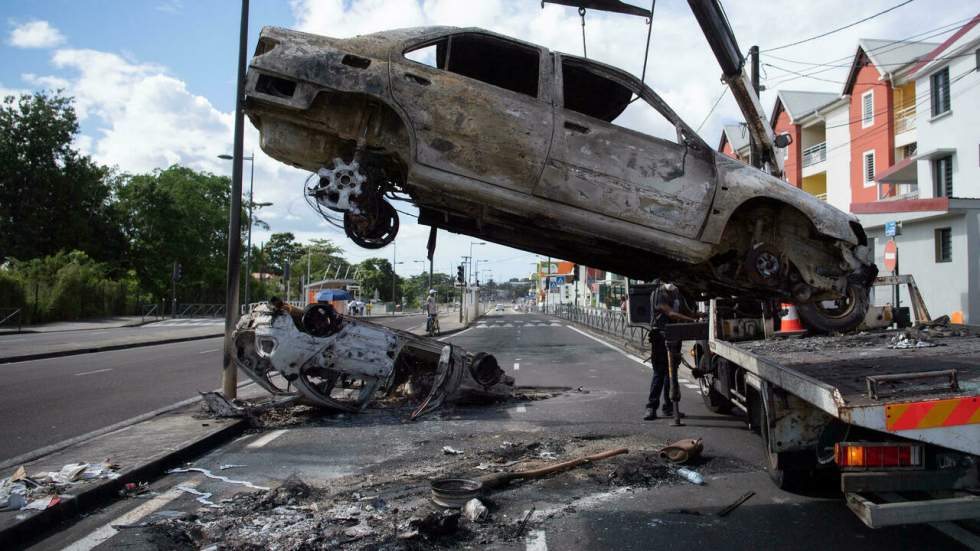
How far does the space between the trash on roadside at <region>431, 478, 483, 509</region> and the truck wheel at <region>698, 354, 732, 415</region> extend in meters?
4.20

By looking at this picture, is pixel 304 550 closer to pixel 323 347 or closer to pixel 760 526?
pixel 760 526

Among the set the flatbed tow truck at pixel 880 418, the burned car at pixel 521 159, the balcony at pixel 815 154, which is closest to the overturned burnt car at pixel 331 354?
the burned car at pixel 521 159

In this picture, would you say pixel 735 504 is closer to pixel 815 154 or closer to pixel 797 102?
pixel 815 154

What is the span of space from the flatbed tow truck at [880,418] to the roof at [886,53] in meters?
28.8

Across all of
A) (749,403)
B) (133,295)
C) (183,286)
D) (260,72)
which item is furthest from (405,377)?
(183,286)

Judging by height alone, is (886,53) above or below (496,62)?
above

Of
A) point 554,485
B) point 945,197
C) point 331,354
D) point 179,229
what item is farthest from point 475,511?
point 179,229

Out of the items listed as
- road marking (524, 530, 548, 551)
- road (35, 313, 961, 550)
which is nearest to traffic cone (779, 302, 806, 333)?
road (35, 313, 961, 550)

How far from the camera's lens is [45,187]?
45.6m

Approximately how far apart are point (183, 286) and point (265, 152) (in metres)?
57.0

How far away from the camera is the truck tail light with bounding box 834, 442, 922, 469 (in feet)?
10.8

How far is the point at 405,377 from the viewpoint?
916 centimetres

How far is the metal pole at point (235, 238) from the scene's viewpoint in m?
8.43

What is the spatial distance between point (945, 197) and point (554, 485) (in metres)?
19.7
